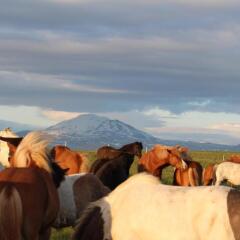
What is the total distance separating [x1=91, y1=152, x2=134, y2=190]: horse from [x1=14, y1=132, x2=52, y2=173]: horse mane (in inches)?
215

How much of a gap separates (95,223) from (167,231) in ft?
3.33

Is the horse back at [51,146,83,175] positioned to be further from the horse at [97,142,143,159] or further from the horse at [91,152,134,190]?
the horse at [91,152,134,190]

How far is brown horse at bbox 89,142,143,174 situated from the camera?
15.3 meters

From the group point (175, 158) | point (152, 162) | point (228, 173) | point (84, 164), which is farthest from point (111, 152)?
point (228, 173)

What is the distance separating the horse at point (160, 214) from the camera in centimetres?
623

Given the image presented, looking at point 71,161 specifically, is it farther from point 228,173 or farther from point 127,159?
point 228,173

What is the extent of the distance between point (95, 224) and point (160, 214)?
91 centimetres

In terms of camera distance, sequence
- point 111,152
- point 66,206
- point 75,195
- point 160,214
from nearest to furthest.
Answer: point 160,214
point 66,206
point 75,195
point 111,152

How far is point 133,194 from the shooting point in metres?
6.98

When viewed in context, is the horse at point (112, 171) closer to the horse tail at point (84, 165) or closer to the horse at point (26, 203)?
the horse tail at point (84, 165)

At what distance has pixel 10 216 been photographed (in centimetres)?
714

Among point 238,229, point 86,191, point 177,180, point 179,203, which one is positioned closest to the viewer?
point 238,229

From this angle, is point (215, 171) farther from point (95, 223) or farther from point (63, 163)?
point (95, 223)

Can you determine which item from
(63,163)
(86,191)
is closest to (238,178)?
(63,163)
